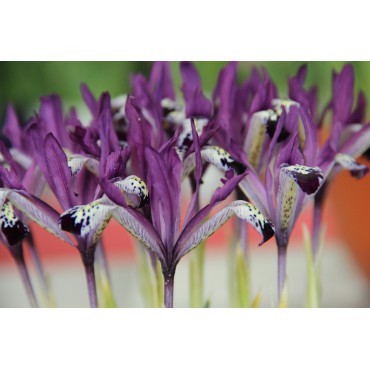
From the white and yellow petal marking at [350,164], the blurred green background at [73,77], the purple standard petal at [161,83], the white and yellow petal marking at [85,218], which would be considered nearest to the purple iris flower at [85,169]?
the white and yellow petal marking at [85,218]

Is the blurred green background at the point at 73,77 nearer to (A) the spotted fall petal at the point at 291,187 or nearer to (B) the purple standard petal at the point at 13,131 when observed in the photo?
(B) the purple standard petal at the point at 13,131

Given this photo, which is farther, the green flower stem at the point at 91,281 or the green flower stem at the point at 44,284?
the green flower stem at the point at 44,284

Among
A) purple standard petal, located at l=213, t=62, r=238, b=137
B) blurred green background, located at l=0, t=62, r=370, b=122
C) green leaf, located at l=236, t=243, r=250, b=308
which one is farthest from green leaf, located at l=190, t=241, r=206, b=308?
blurred green background, located at l=0, t=62, r=370, b=122

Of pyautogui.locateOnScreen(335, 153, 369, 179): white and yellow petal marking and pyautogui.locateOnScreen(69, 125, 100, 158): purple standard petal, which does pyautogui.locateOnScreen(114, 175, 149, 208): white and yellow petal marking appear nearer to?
pyautogui.locateOnScreen(69, 125, 100, 158): purple standard petal

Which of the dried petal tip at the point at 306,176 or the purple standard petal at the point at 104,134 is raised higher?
the purple standard petal at the point at 104,134

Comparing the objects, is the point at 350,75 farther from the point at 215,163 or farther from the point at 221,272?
the point at 221,272
